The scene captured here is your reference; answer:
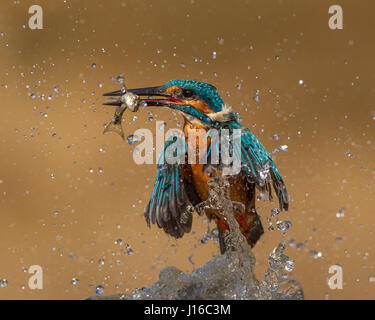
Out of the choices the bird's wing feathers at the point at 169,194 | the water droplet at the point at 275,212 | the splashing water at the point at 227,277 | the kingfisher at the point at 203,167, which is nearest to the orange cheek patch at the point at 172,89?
the kingfisher at the point at 203,167

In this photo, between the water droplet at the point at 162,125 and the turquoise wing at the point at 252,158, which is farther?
the water droplet at the point at 162,125

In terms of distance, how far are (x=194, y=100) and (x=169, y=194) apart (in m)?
0.29

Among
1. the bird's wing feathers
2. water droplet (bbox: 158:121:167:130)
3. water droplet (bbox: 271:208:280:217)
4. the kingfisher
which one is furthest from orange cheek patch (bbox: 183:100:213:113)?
water droplet (bbox: 271:208:280:217)

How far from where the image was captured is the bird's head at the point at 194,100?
1.51m

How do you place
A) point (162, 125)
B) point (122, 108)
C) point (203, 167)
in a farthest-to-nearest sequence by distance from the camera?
point (162, 125)
point (122, 108)
point (203, 167)

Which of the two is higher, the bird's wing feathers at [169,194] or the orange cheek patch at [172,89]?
the orange cheek patch at [172,89]

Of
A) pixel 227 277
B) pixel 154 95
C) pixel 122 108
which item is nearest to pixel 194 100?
pixel 154 95

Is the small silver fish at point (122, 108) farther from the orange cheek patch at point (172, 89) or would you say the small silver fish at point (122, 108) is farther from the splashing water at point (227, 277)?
the splashing water at point (227, 277)

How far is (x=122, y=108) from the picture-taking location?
160 centimetres

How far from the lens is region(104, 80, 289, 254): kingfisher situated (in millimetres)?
1505

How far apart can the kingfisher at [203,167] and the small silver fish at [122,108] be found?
0.08ft

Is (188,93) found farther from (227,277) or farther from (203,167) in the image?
(227,277)

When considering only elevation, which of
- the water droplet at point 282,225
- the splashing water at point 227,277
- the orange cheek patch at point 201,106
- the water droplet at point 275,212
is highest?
the orange cheek patch at point 201,106
